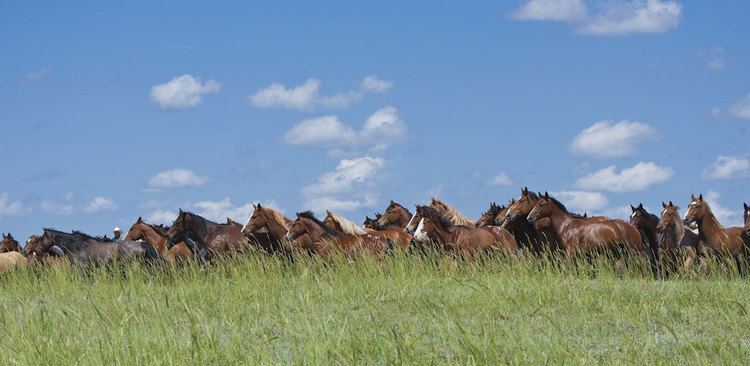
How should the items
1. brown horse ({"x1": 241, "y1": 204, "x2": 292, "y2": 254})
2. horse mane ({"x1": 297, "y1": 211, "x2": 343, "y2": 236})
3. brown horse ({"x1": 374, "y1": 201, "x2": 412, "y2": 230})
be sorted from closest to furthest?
horse mane ({"x1": 297, "y1": 211, "x2": 343, "y2": 236}), brown horse ({"x1": 241, "y1": 204, "x2": 292, "y2": 254}), brown horse ({"x1": 374, "y1": 201, "x2": 412, "y2": 230})

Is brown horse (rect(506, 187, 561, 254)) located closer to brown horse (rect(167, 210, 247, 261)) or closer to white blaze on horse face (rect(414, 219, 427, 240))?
white blaze on horse face (rect(414, 219, 427, 240))

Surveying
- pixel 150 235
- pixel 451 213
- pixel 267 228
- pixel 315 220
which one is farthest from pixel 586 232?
pixel 150 235

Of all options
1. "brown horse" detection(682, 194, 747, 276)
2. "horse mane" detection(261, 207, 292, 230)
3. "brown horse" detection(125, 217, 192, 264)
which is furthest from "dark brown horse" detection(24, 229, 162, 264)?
"brown horse" detection(682, 194, 747, 276)

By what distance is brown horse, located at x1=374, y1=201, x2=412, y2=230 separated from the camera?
25.7 m

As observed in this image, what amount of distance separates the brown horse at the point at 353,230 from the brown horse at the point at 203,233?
195 cm

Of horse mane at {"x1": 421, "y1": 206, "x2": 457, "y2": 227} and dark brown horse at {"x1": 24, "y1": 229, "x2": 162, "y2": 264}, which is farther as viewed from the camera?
dark brown horse at {"x1": 24, "y1": 229, "x2": 162, "y2": 264}

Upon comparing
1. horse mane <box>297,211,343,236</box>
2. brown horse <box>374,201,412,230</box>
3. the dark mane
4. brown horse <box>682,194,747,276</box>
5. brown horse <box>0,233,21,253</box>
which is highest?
brown horse <box>0,233,21,253</box>

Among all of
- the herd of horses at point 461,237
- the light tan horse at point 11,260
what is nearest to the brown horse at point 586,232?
the herd of horses at point 461,237

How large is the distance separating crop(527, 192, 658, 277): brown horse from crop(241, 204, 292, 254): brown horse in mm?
5337

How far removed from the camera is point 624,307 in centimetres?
1116

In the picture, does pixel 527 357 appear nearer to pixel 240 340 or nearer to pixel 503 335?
pixel 503 335

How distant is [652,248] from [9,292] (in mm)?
12717

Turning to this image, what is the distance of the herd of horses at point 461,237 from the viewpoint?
1941 cm

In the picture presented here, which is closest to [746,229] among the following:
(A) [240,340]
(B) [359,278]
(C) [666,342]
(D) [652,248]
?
(D) [652,248]
